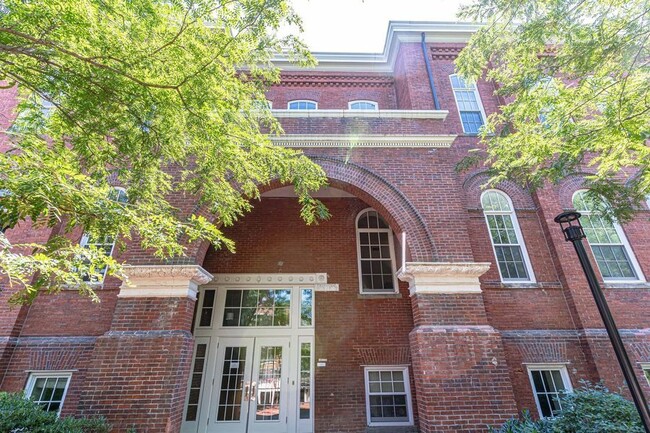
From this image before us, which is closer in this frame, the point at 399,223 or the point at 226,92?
the point at 226,92

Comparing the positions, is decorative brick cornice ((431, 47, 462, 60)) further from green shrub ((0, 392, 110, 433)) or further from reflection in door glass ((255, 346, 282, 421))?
green shrub ((0, 392, 110, 433))

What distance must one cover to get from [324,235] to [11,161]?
6819mm

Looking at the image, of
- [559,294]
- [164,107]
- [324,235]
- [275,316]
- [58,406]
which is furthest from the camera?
[324,235]

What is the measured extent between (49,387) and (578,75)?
1185 cm

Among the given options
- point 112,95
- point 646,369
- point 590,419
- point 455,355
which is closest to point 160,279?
point 112,95

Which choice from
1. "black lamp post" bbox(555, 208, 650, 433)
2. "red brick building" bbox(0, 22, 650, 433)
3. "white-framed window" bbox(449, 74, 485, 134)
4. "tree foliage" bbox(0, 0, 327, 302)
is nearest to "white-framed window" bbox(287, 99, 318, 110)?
"red brick building" bbox(0, 22, 650, 433)

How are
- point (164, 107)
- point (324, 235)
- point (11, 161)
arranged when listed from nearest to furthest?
→ point (11, 161)
point (164, 107)
point (324, 235)

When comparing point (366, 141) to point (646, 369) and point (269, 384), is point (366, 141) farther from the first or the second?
point (646, 369)

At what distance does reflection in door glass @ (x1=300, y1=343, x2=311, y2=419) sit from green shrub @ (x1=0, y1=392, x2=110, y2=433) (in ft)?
13.3

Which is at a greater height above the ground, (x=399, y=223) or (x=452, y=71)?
(x=452, y=71)

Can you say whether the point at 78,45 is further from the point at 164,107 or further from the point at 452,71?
the point at 452,71

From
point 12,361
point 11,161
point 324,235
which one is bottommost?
point 12,361

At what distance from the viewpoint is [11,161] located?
323cm

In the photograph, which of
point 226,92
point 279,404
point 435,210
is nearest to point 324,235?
point 435,210
